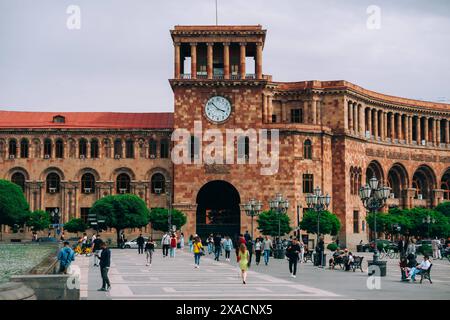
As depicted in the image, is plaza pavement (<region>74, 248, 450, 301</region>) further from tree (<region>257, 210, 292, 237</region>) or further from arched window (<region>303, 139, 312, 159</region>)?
arched window (<region>303, 139, 312, 159</region>)

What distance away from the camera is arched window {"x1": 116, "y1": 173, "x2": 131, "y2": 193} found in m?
83.4

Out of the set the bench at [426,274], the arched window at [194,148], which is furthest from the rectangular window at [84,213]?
the bench at [426,274]

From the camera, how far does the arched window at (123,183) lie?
274 feet

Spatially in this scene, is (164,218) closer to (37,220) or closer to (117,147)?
(37,220)

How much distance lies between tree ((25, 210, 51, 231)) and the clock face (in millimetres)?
19152

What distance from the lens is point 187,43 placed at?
74.9 meters

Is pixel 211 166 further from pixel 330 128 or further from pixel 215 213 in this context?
pixel 330 128

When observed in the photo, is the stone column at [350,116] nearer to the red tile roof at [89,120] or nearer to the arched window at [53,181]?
the red tile roof at [89,120]

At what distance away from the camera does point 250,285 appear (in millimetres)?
27703

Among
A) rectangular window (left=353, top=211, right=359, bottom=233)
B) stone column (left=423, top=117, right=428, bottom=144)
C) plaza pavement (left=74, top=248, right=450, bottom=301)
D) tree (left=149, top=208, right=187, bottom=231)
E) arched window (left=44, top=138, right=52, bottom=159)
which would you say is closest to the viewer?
plaza pavement (left=74, top=248, right=450, bottom=301)

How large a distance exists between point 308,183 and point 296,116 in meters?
10.1

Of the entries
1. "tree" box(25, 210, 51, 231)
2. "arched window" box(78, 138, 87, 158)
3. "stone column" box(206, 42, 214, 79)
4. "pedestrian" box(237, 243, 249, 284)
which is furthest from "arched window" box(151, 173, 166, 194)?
"pedestrian" box(237, 243, 249, 284)
